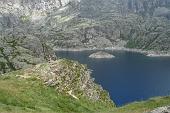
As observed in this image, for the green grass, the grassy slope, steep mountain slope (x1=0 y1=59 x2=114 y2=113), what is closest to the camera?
the grassy slope

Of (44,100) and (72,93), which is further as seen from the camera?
(72,93)

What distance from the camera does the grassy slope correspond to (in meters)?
50.5

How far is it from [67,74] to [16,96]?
2469 cm

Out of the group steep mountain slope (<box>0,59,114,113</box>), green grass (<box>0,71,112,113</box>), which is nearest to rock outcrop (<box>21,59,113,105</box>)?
steep mountain slope (<box>0,59,114,113</box>)

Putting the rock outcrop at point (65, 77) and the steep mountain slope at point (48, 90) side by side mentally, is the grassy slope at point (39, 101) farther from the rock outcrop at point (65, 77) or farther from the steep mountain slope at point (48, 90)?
the rock outcrop at point (65, 77)

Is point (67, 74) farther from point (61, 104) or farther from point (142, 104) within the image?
point (142, 104)

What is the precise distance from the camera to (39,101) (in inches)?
2247

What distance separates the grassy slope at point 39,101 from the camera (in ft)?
166

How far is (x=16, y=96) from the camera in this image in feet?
180

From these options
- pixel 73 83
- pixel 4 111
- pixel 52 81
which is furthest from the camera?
pixel 73 83

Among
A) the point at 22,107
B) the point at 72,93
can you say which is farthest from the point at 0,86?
the point at 72,93

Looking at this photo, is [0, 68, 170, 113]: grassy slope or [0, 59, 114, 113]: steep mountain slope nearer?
[0, 68, 170, 113]: grassy slope

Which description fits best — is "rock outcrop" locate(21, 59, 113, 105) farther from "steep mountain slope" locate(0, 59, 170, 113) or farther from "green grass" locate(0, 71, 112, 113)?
"green grass" locate(0, 71, 112, 113)

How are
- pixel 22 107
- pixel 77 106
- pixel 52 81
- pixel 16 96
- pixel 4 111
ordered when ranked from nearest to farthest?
pixel 4 111 → pixel 22 107 → pixel 16 96 → pixel 77 106 → pixel 52 81
